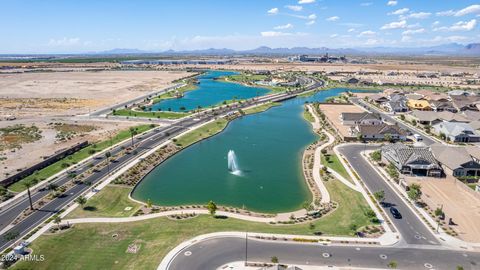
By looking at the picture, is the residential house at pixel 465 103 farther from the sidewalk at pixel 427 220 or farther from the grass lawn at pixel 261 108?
the sidewalk at pixel 427 220

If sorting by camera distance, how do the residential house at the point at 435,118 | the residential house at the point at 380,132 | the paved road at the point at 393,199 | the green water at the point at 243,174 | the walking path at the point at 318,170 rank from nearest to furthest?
the paved road at the point at 393,199, the walking path at the point at 318,170, the green water at the point at 243,174, the residential house at the point at 380,132, the residential house at the point at 435,118

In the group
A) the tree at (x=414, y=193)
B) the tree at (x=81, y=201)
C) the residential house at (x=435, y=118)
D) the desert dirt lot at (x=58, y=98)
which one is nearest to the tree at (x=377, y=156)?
the tree at (x=414, y=193)

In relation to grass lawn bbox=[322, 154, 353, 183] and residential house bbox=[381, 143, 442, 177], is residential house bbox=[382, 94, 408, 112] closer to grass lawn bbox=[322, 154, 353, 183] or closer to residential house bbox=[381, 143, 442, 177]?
residential house bbox=[381, 143, 442, 177]

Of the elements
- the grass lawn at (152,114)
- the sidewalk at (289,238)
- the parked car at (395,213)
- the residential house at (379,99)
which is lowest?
the sidewalk at (289,238)

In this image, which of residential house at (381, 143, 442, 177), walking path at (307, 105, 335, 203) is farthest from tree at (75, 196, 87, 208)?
residential house at (381, 143, 442, 177)

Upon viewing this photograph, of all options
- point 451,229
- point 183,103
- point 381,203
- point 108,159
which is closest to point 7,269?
point 108,159

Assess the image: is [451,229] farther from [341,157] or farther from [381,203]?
[341,157]
